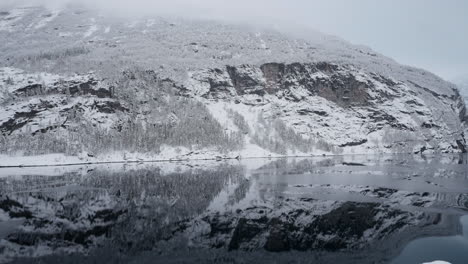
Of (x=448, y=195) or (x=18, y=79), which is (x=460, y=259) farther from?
(x=18, y=79)

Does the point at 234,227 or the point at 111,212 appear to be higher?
the point at 234,227

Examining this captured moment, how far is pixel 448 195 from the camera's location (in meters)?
49.2

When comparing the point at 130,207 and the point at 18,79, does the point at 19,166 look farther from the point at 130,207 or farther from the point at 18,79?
the point at 130,207

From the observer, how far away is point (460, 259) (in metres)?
23.1

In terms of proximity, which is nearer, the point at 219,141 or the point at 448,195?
the point at 448,195

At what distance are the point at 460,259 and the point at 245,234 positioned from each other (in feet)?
48.6

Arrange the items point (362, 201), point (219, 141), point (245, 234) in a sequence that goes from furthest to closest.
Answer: point (219, 141) → point (362, 201) → point (245, 234)

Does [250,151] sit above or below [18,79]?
below

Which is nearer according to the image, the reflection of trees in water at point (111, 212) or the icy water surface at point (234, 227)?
the icy water surface at point (234, 227)

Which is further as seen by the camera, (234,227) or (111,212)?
(111,212)

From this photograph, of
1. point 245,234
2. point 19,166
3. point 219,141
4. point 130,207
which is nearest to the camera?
point 245,234

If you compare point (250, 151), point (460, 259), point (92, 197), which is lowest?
point (250, 151)

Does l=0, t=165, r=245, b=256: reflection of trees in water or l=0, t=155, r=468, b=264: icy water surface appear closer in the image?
l=0, t=155, r=468, b=264: icy water surface

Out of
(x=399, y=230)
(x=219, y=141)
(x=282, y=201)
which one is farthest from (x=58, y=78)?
(x=399, y=230)
